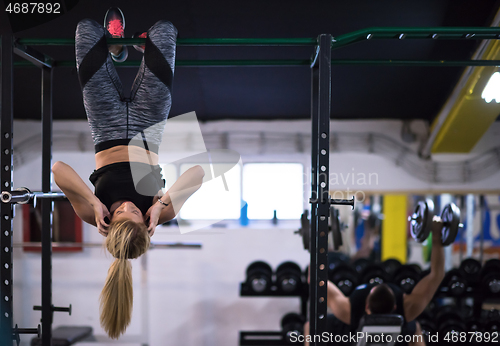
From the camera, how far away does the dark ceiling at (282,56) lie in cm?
279

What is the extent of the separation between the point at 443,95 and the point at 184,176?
319cm

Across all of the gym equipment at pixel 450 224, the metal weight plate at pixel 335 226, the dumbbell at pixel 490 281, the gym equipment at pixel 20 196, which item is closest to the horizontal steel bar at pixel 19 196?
the gym equipment at pixel 20 196

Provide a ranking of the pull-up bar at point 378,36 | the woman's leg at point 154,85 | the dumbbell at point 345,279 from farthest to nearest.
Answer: the dumbbell at point 345,279 → the woman's leg at point 154,85 → the pull-up bar at point 378,36

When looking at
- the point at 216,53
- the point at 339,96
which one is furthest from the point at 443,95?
the point at 216,53

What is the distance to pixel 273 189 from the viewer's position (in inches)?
163

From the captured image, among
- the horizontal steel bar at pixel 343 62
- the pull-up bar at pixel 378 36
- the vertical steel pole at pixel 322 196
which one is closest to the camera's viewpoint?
the vertical steel pole at pixel 322 196

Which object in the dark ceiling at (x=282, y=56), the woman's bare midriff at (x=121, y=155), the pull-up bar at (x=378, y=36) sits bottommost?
the woman's bare midriff at (x=121, y=155)

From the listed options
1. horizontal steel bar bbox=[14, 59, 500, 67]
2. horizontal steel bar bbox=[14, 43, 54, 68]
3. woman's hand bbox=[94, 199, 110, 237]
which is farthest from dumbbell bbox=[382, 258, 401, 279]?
horizontal steel bar bbox=[14, 43, 54, 68]

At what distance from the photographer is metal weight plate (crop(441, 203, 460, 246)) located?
2.47 meters

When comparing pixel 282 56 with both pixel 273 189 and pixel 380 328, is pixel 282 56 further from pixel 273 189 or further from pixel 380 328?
pixel 380 328

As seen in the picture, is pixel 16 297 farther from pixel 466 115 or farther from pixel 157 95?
pixel 466 115

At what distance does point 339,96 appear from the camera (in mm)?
3775

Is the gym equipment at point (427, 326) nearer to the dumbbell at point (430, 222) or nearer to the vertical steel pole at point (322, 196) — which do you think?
the dumbbell at point (430, 222)

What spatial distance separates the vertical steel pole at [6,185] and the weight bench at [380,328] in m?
1.93
